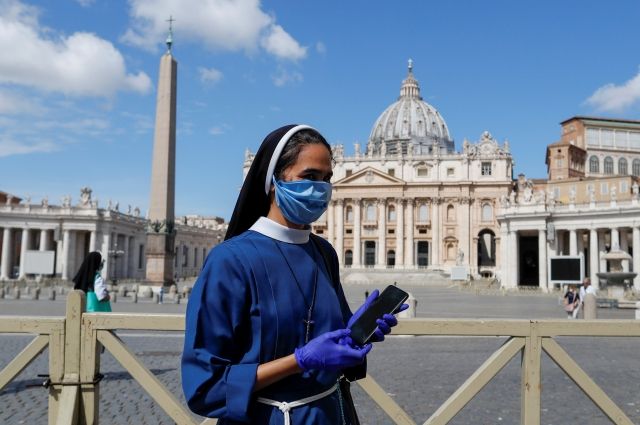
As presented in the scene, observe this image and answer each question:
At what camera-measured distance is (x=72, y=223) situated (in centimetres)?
6625

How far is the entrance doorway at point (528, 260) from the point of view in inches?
2736

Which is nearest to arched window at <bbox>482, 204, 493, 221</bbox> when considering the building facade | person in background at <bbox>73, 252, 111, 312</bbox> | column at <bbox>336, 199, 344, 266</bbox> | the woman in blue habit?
column at <bbox>336, 199, 344, 266</bbox>

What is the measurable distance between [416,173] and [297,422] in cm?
8292

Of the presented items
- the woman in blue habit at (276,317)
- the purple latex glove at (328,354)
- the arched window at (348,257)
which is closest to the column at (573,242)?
the arched window at (348,257)

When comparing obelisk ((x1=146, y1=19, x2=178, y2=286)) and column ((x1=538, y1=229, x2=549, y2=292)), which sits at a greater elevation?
obelisk ((x1=146, y1=19, x2=178, y2=286))

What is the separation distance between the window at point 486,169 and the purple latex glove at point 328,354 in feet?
269

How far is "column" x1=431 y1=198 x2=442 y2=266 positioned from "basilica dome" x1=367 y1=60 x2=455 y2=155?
74.4 ft

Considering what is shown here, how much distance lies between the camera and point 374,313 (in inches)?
83.1

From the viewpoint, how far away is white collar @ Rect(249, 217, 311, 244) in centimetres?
237

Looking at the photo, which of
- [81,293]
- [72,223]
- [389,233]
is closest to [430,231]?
[389,233]

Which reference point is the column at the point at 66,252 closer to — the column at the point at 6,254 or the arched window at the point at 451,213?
the column at the point at 6,254

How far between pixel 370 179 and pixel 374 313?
81.1m

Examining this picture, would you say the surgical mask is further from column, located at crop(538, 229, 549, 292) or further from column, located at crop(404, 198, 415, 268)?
column, located at crop(404, 198, 415, 268)

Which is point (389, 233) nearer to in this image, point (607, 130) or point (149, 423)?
point (607, 130)
